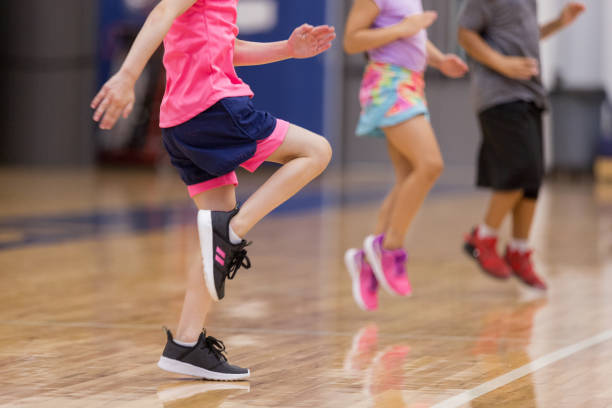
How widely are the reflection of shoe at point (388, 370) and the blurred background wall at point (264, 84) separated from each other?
32.6ft

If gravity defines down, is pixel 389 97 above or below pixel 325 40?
below

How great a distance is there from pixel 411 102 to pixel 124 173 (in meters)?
9.72

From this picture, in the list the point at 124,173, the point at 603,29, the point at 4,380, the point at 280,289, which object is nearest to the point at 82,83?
the point at 124,173

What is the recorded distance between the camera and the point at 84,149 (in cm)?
1493

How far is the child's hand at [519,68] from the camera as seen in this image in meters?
4.06

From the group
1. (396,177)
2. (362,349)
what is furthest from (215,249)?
(396,177)

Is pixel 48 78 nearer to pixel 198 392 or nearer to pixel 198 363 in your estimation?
pixel 198 363

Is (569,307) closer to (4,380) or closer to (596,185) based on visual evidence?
(4,380)

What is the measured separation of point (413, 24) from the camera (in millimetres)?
3627

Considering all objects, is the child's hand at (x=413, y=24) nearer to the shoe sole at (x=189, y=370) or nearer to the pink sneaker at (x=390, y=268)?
the pink sneaker at (x=390, y=268)

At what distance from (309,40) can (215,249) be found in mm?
574

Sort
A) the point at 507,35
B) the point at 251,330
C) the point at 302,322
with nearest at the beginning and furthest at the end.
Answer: the point at 251,330
the point at 302,322
the point at 507,35

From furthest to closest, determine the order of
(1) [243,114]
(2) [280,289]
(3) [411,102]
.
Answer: (2) [280,289]
(3) [411,102]
(1) [243,114]

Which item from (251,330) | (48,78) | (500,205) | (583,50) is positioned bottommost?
(48,78)
